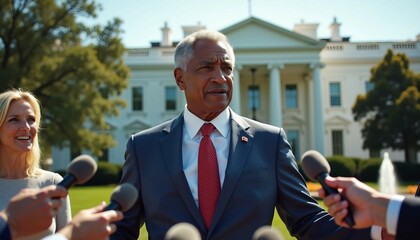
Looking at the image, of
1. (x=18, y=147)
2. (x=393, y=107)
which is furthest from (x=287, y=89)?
(x=18, y=147)

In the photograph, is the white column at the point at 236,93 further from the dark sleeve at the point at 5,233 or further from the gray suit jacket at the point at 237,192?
the dark sleeve at the point at 5,233

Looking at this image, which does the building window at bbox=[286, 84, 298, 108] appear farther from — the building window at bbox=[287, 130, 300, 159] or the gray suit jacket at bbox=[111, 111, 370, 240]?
the gray suit jacket at bbox=[111, 111, 370, 240]

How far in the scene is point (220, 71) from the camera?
288 cm

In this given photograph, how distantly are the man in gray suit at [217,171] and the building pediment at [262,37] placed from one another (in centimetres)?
→ 3412

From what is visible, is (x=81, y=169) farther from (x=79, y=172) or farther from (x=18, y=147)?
(x=18, y=147)

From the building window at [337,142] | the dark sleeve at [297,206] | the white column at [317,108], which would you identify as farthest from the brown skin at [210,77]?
the building window at [337,142]

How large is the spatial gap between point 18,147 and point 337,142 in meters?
37.9

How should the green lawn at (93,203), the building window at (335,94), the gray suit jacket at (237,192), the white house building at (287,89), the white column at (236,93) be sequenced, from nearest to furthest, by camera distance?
the gray suit jacket at (237,192) < the green lawn at (93,203) < the white column at (236,93) < the white house building at (287,89) < the building window at (335,94)

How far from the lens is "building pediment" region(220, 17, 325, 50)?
3672 centimetres

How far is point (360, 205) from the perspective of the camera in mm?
1806

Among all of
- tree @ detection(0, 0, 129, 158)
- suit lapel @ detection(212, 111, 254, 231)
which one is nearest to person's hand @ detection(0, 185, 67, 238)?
suit lapel @ detection(212, 111, 254, 231)

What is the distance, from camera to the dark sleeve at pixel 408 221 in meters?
1.83

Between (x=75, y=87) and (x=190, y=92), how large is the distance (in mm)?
21590

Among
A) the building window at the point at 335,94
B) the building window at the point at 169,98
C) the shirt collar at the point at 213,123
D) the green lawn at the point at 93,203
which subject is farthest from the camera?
the building window at the point at 169,98
